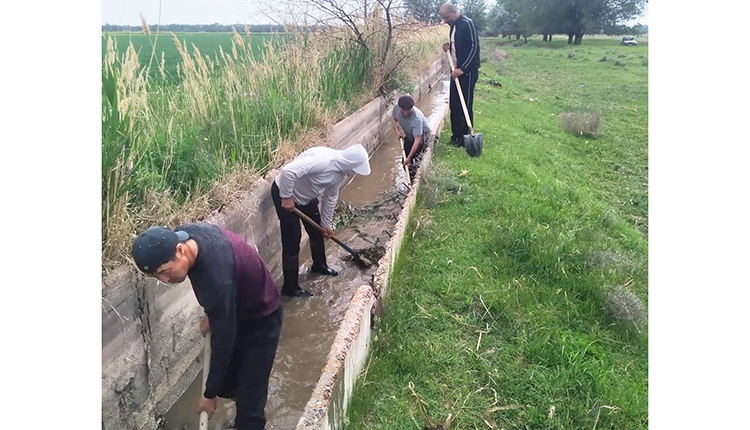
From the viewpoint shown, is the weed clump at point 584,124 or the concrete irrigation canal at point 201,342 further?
the weed clump at point 584,124

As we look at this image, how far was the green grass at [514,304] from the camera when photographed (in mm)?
2840

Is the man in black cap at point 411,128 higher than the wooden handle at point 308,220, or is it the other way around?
the man in black cap at point 411,128

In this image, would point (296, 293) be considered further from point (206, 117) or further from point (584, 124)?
point (584, 124)

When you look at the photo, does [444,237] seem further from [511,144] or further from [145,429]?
[511,144]

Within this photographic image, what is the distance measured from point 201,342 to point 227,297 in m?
1.81

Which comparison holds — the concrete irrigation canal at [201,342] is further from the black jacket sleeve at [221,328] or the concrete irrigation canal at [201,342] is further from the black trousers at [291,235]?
the black jacket sleeve at [221,328]

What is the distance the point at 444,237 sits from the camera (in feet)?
15.9

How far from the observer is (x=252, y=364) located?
262 centimetres

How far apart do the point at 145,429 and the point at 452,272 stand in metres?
2.55

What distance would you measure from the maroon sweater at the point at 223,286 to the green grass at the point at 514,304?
2.74ft

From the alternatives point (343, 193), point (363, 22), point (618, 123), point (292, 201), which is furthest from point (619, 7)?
point (292, 201)

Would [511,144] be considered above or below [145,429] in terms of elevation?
above

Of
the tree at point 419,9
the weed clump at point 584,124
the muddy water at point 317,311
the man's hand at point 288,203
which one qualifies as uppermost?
the tree at point 419,9

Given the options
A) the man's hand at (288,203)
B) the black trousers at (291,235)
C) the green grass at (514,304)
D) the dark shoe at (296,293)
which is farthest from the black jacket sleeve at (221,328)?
the dark shoe at (296,293)
